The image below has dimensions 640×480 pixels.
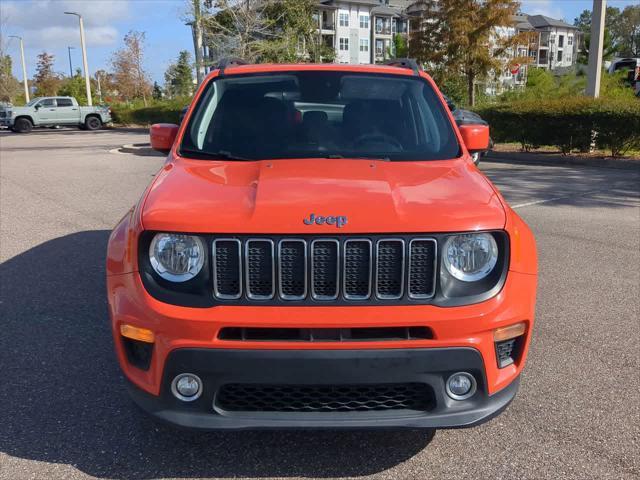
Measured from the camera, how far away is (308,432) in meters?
3.12

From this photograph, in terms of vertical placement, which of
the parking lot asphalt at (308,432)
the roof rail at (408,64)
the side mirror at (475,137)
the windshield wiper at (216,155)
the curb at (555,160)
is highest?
the roof rail at (408,64)

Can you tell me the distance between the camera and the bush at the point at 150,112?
107 ft

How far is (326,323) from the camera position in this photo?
7.94ft

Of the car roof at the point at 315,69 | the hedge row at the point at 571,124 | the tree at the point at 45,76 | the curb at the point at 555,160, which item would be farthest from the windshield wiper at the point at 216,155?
the tree at the point at 45,76

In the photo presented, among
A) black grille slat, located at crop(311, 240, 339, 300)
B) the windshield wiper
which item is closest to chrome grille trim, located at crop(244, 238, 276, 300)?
black grille slat, located at crop(311, 240, 339, 300)

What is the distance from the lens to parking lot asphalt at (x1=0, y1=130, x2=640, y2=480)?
2828 millimetres

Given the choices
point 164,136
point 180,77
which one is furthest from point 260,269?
point 180,77

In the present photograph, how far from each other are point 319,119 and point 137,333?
185cm

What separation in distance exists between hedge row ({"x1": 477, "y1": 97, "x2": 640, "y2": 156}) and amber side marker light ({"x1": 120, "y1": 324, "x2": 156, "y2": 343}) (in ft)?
49.0

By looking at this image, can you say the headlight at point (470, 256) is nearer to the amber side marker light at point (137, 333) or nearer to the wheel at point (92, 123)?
the amber side marker light at point (137, 333)

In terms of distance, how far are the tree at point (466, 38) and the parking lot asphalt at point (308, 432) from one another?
68.9ft

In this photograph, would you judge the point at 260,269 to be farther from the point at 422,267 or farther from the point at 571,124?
the point at 571,124

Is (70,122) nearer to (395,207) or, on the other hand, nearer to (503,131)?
(503,131)

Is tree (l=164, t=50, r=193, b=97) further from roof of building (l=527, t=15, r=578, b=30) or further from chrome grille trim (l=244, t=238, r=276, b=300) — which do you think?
roof of building (l=527, t=15, r=578, b=30)
